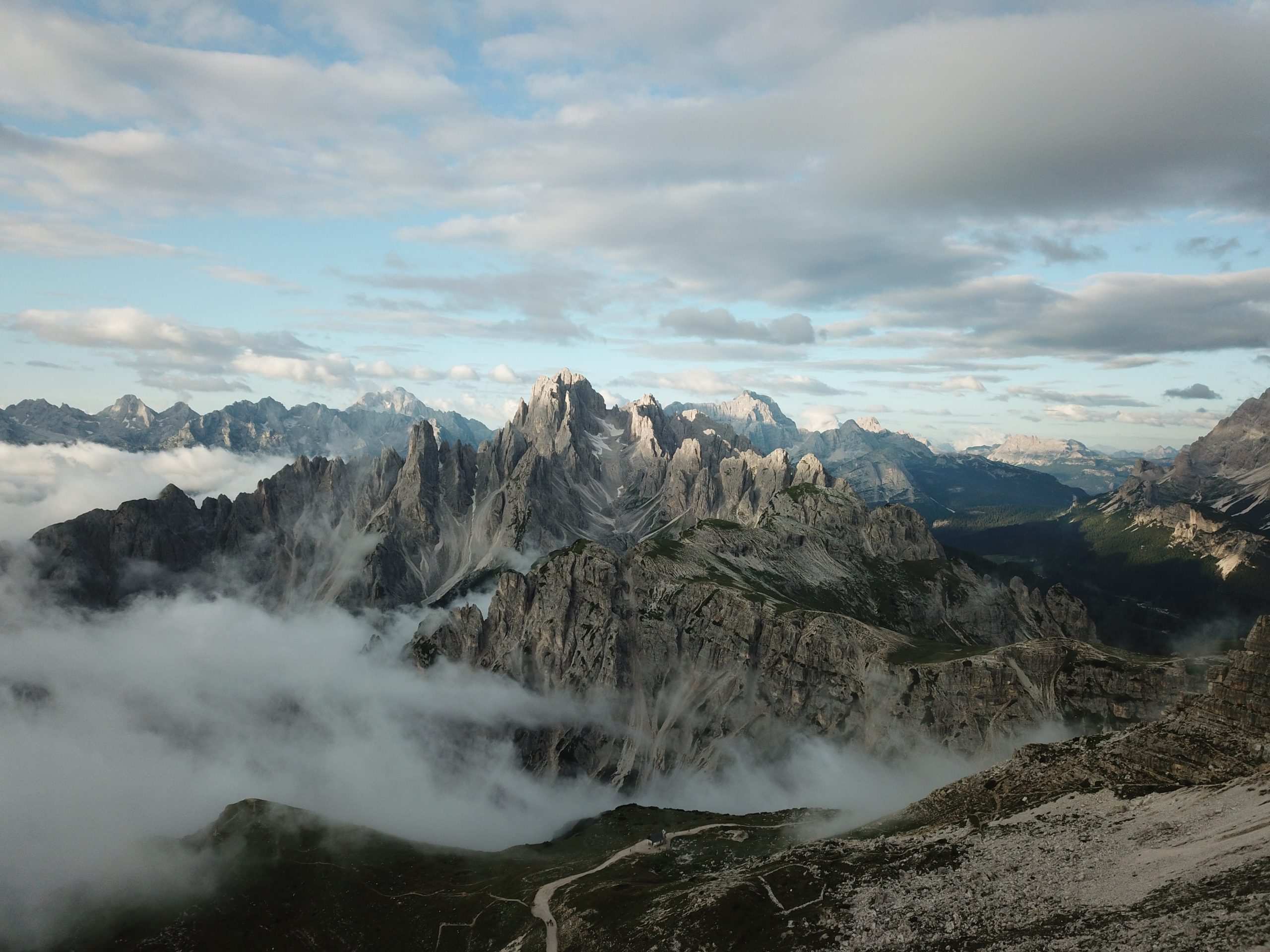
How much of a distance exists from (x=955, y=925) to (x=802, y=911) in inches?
948

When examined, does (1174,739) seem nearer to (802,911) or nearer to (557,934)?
(802,911)

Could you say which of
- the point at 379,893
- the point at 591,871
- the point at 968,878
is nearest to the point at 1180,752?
the point at 968,878

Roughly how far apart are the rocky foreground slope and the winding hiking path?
1.03 m

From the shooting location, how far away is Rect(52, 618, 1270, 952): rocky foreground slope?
204ft

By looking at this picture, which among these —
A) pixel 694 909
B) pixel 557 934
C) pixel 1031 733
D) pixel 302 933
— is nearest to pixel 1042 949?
pixel 694 909

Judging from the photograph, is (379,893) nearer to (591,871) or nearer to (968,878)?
(591,871)

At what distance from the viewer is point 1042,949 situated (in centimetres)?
6109

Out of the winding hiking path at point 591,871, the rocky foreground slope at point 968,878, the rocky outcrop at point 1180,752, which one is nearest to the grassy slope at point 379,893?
the rocky foreground slope at point 968,878

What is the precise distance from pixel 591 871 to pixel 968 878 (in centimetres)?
10469

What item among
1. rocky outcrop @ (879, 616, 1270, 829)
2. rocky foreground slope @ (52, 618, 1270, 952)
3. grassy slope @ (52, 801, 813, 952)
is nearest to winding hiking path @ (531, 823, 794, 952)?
rocky foreground slope @ (52, 618, 1270, 952)

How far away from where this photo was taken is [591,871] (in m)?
159

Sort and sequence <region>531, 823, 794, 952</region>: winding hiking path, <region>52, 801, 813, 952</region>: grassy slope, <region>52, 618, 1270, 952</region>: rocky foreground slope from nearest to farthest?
<region>52, 618, 1270, 952</region>: rocky foreground slope < <region>531, 823, 794, 952</region>: winding hiking path < <region>52, 801, 813, 952</region>: grassy slope

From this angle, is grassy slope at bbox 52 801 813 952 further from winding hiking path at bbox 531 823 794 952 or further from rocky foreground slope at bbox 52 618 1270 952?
winding hiking path at bbox 531 823 794 952

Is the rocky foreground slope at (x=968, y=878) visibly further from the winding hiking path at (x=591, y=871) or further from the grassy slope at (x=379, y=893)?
the winding hiking path at (x=591, y=871)
